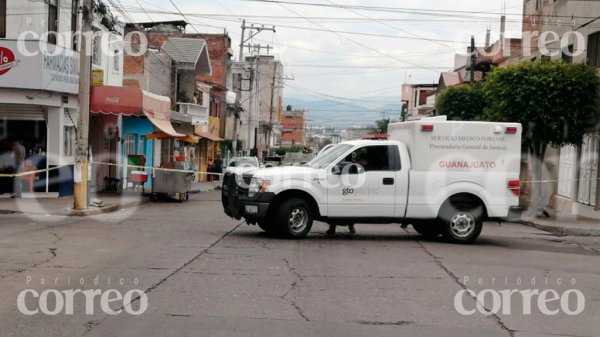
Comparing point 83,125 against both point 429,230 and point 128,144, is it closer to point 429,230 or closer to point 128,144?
point 429,230

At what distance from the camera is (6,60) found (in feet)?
69.2

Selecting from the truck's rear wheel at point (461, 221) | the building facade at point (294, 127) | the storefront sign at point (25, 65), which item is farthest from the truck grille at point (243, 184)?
the building facade at point (294, 127)

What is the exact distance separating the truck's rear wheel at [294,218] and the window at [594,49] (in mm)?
15241

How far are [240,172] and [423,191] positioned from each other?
12.0 ft

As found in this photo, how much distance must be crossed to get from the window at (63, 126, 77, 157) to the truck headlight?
12.5 m

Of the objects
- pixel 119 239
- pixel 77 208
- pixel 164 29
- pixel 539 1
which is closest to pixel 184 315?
pixel 119 239

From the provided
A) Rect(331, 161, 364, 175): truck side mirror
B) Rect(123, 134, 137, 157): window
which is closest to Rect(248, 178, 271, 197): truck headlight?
Rect(331, 161, 364, 175): truck side mirror

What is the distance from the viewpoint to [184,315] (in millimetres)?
7312

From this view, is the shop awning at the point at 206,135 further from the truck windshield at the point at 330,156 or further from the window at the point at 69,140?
the truck windshield at the point at 330,156

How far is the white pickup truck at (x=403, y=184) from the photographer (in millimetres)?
13664

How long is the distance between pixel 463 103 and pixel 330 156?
23446 mm

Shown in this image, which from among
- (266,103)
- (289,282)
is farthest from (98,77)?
(266,103)

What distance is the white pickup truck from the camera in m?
13.7

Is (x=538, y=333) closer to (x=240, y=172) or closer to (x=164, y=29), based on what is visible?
(x=240, y=172)
